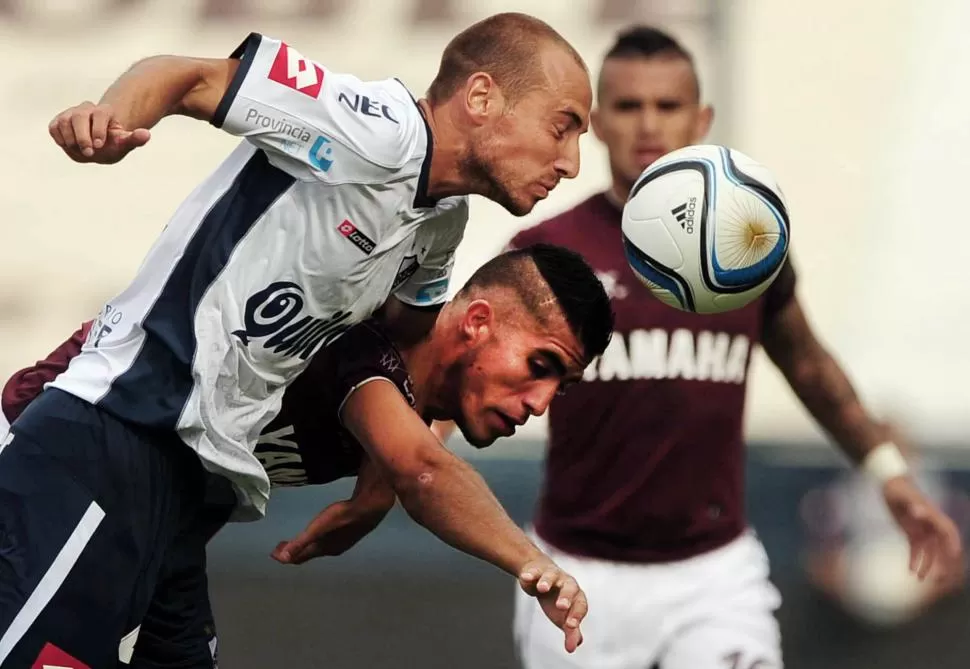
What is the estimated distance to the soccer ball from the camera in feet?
11.1

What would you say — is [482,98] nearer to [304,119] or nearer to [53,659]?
[304,119]

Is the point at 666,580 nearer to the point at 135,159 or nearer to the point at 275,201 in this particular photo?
the point at 275,201

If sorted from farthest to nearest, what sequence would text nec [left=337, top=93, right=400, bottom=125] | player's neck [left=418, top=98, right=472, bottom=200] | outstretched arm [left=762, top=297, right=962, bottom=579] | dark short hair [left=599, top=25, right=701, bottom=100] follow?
dark short hair [left=599, top=25, right=701, bottom=100] < outstretched arm [left=762, top=297, right=962, bottom=579] < player's neck [left=418, top=98, right=472, bottom=200] < text nec [left=337, top=93, right=400, bottom=125]

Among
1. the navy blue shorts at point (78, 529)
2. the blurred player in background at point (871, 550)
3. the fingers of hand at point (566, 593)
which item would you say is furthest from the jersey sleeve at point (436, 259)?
the blurred player in background at point (871, 550)

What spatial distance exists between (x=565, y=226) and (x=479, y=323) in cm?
125

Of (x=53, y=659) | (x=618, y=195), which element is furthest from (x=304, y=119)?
(x=618, y=195)

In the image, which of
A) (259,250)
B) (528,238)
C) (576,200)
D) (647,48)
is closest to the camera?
(259,250)

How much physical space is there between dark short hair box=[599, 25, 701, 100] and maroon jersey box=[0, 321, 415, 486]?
161 cm

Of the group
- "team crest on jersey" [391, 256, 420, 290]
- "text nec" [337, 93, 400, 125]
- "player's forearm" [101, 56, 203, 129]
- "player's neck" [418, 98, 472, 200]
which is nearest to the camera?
"player's forearm" [101, 56, 203, 129]

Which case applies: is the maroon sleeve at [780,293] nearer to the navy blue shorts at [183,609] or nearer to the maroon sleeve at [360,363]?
the maroon sleeve at [360,363]

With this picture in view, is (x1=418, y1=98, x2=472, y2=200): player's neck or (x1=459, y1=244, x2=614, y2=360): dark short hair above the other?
(x1=418, y1=98, x2=472, y2=200): player's neck

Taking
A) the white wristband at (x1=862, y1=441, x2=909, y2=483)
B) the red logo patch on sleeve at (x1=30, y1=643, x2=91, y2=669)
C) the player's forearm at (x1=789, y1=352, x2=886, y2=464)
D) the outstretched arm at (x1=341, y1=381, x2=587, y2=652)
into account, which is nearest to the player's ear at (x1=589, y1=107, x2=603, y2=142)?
the player's forearm at (x1=789, y1=352, x2=886, y2=464)

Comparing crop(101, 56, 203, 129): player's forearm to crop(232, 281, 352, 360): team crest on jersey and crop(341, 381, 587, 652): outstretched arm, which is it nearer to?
crop(232, 281, 352, 360): team crest on jersey

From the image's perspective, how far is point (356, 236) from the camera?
2.86 metres
